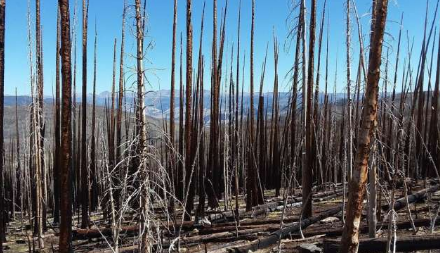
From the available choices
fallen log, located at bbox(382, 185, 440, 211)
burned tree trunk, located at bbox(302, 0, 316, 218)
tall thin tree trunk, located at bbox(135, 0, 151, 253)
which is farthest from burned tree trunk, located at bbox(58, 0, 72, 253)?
fallen log, located at bbox(382, 185, 440, 211)

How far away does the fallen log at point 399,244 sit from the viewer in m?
5.57

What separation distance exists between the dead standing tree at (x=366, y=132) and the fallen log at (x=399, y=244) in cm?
116

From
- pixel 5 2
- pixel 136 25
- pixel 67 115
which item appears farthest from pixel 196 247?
pixel 5 2

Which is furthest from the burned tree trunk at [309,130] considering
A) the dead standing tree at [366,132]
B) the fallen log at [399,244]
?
the dead standing tree at [366,132]

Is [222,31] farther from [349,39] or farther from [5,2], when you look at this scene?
[5,2]

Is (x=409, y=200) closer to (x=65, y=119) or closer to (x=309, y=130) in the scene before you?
(x=309, y=130)

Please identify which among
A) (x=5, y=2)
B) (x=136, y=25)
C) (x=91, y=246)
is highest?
(x=5, y=2)

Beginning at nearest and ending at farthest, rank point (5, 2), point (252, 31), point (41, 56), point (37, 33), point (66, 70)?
point (66, 70)
point (5, 2)
point (37, 33)
point (41, 56)
point (252, 31)

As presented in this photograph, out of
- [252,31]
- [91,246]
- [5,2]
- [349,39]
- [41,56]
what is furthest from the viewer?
[252,31]

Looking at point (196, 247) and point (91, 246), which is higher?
point (196, 247)

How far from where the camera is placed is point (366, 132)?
4.44 metres

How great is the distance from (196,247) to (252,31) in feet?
22.3

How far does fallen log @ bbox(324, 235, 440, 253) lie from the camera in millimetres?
5566

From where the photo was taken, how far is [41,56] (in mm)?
11109
